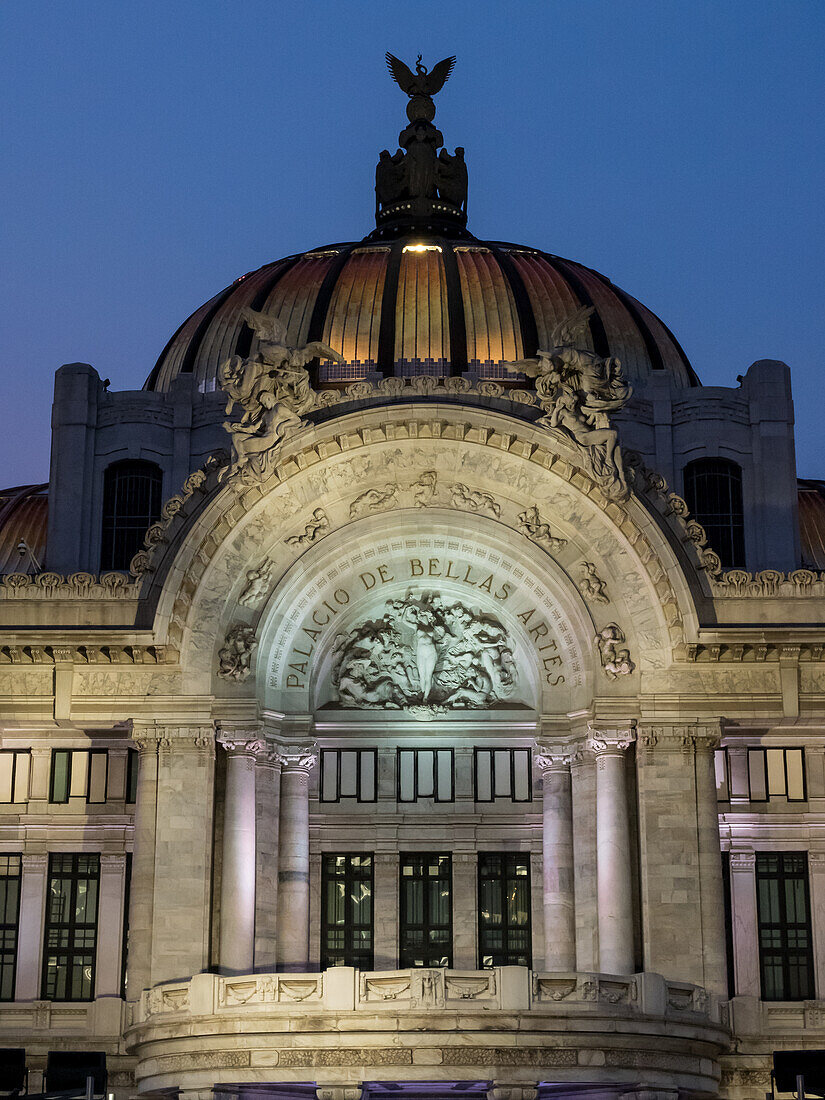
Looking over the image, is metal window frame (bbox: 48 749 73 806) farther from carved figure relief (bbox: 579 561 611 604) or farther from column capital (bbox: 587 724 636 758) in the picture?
carved figure relief (bbox: 579 561 611 604)

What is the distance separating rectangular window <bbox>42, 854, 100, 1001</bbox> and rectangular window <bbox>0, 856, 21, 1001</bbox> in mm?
856

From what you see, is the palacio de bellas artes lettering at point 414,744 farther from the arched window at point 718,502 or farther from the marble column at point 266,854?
the arched window at point 718,502

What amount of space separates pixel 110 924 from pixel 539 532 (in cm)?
1519

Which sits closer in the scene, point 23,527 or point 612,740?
point 612,740

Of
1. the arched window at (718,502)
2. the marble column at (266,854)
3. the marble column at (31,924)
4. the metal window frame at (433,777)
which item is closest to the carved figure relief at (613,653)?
the metal window frame at (433,777)

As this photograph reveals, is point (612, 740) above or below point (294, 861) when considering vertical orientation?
above

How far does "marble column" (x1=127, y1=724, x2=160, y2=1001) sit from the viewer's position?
47.4 meters

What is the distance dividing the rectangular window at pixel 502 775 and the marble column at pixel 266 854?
5744 millimetres

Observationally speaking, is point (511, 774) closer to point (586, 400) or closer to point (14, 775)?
point (586, 400)

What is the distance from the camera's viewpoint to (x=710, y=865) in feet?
157

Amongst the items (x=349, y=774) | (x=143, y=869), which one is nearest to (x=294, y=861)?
(x=349, y=774)

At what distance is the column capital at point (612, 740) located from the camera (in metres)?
48.7

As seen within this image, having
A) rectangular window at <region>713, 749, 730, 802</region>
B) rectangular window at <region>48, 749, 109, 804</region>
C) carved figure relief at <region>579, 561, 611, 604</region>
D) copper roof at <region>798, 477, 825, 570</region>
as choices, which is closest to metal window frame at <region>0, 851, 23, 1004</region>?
rectangular window at <region>48, 749, 109, 804</region>

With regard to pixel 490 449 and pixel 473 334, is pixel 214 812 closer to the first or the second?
pixel 490 449
